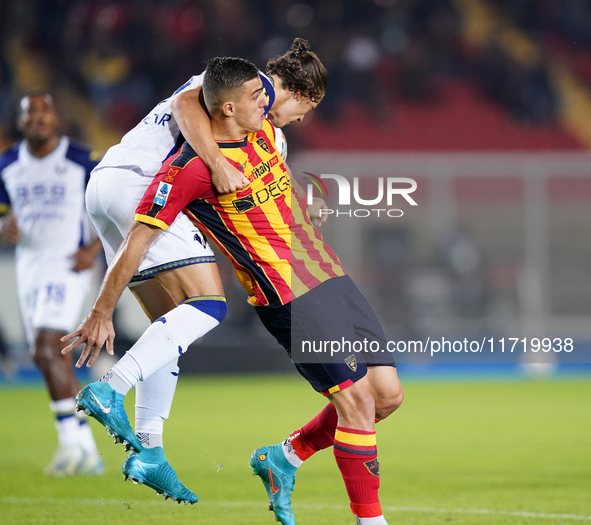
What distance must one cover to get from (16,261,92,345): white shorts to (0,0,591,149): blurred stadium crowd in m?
8.91

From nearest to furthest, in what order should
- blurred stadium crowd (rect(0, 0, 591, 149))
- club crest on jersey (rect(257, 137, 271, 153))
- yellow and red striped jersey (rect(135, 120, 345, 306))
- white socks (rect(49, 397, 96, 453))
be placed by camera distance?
yellow and red striped jersey (rect(135, 120, 345, 306)), club crest on jersey (rect(257, 137, 271, 153)), white socks (rect(49, 397, 96, 453)), blurred stadium crowd (rect(0, 0, 591, 149))

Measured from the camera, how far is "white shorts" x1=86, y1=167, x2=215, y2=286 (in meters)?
3.72

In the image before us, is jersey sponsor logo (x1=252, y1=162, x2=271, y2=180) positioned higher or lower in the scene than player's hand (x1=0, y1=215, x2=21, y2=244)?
higher

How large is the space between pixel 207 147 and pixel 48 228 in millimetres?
2762

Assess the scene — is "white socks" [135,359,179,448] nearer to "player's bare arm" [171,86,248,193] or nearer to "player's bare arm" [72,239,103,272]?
"player's bare arm" [171,86,248,193]

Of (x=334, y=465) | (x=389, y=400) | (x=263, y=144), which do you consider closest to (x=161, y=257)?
(x=263, y=144)

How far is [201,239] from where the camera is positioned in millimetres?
3846

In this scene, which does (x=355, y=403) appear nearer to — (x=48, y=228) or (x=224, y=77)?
(x=224, y=77)

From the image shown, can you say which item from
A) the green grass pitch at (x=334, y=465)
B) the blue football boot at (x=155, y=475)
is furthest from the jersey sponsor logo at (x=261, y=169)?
the green grass pitch at (x=334, y=465)

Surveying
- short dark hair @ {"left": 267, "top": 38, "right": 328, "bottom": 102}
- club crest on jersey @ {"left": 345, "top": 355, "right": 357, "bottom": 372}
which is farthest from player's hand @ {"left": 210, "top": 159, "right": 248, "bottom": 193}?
club crest on jersey @ {"left": 345, "top": 355, "right": 357, "bottom": 372}

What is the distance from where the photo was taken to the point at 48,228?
589 cm

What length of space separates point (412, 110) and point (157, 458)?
13.2 m

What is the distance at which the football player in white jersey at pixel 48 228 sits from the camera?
566 centimetres

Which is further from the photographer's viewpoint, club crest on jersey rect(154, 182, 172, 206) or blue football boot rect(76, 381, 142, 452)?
club crest on jersey rect(154, 182, 172, 206)
